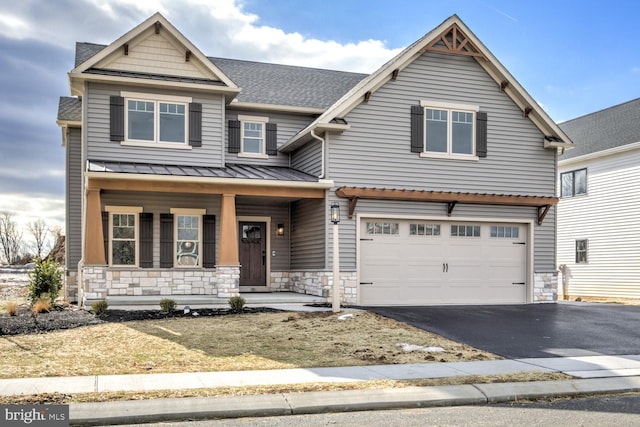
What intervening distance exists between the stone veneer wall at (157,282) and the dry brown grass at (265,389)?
8.86m

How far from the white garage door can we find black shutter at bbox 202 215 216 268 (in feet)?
15.0

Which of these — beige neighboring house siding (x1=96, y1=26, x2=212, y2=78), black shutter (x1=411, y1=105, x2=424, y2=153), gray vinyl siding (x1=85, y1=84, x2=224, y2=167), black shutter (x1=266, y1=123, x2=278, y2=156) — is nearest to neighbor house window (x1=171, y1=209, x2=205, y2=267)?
gray vinyl siding (x1=85, y1=84, x2=224, y2=167)

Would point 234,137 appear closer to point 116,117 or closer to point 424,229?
point 116,117

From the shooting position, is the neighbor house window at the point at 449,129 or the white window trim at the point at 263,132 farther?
the white window trim at the point at 263,132

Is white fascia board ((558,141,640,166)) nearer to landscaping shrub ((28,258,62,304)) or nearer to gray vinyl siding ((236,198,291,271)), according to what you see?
gray vinyl siding ((236,198,291,271))

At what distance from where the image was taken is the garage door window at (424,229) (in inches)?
731

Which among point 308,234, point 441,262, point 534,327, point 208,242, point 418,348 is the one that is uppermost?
point 308,234

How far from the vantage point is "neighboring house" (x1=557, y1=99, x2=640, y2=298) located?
24.7m

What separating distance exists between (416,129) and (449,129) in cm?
117

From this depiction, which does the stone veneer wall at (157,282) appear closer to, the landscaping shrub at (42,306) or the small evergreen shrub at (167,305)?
the landscaping shrub at (42,306)

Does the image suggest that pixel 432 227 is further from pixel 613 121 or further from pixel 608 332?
pixel 613 121

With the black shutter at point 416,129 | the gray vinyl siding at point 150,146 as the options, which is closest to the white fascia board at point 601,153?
the black shutter at point 416,129

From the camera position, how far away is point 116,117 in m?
17.9

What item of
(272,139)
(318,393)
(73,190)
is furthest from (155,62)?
(318,393)
